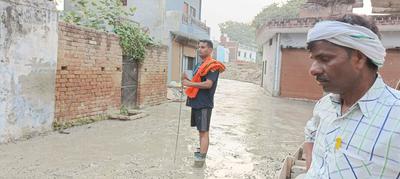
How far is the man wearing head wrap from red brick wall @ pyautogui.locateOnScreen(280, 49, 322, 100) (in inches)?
630

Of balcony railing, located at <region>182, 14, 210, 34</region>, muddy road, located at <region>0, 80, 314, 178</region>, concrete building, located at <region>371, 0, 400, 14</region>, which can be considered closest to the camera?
concrete building, located at <region>371, 0, 400, 14</region>

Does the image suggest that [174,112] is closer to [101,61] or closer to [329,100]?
[101,61]

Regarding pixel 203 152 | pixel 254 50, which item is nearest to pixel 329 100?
pixel 203 152

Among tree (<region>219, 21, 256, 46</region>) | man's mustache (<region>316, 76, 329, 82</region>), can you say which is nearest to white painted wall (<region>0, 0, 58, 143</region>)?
man's mustache (<region>316, 76, 329, 82</region>)

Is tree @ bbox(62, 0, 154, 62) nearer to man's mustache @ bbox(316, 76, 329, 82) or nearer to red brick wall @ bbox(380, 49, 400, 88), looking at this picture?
man's mustache @ bbox(316, 76, 329, 82)

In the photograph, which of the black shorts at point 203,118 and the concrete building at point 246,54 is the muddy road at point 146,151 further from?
the concrete building at point 246,54

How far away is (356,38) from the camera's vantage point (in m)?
1.32

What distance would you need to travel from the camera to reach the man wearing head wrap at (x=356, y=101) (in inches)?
48.3

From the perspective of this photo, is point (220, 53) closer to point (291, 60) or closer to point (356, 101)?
point (291, 60)

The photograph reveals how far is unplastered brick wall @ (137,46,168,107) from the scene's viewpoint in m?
11.2

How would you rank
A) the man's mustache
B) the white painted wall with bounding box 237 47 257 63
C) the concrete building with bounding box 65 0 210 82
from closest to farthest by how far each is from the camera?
1. the man's mustache
2. the concrete building with bounding box 65 0 210 82
3. the white painted wall with bounding box 237 47 257 63

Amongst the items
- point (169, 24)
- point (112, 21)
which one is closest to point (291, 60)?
point (169, 24)

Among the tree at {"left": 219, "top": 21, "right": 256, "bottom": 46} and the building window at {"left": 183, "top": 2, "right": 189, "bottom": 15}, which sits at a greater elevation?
the tree at {"left": 219, "top": 21, "right": 256, "bottom": 46}

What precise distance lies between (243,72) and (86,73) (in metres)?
31.6
